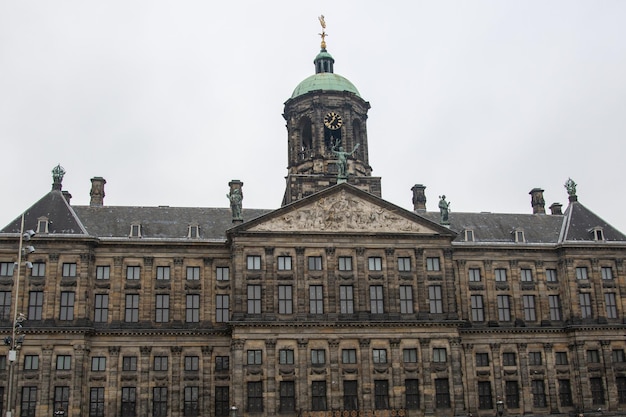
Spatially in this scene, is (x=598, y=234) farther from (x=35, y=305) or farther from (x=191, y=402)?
(x=35, y=305)

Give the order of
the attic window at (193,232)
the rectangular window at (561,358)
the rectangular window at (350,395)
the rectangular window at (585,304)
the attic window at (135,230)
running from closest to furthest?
the rectangular window at (350,395) < the attic window at (135,230) < the attic window at (193,232) < the rectangular window at (561,358) < the rectangular window at (585,304)

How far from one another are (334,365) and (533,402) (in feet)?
52.3

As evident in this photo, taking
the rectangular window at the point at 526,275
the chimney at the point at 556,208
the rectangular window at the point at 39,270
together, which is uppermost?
the chimney at the point at 556,208

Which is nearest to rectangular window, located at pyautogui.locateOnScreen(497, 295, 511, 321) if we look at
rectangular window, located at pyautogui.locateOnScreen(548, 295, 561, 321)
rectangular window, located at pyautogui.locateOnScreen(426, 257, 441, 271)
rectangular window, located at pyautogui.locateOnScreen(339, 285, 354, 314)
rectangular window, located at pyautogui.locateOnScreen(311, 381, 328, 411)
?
rectangular window, located at pyautogui.locateOnScreen(548, 295, 561, 321)

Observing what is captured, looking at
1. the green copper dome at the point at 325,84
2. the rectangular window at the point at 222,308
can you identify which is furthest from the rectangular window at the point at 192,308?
the green copper dome at the point at 325,84

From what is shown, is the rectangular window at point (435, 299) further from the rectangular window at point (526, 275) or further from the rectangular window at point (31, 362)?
the rectangular window at point (31, 362)

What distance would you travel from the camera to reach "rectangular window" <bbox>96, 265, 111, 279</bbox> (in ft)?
181

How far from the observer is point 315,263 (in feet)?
180

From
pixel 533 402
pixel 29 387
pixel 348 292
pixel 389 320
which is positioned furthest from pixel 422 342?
pixel 29 387

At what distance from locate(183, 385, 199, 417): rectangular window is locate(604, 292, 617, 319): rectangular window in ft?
104

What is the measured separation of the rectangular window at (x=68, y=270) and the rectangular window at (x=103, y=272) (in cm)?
175

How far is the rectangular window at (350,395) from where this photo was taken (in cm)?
5225

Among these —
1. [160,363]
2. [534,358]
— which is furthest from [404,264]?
[160,363]

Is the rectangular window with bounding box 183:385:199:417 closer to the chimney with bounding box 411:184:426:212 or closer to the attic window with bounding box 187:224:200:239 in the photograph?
the attic window with bounding box 187:224:200:239
